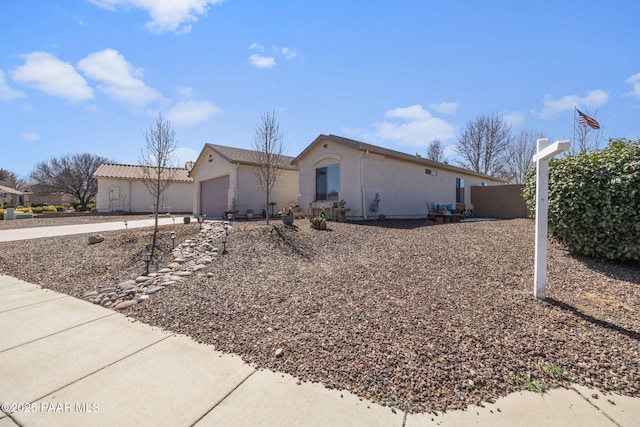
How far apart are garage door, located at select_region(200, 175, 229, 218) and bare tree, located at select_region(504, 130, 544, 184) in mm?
24687

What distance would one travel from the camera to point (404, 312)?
354 cm

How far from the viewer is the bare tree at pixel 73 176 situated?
1207 inches

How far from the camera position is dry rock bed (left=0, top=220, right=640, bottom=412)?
248cm

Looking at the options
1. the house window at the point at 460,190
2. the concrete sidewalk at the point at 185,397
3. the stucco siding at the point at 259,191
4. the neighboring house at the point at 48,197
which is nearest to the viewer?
the concrete sidewalk at the point at 185,397

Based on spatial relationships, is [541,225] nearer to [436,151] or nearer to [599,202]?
[599,202]

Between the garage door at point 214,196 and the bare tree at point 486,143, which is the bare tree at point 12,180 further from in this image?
the bare tree at point 486,143

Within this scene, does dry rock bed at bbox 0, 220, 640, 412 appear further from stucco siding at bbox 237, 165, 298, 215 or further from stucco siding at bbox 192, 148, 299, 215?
stucco siding at bbox 237, 165, 298, 215

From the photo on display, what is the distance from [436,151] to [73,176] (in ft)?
134

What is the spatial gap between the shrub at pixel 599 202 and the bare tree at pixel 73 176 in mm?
36858

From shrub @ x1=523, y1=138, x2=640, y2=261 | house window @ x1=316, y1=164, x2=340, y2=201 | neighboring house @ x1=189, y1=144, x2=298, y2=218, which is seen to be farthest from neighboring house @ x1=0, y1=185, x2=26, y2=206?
shrub @ x1=523, y1=138, x2=640, y2=261

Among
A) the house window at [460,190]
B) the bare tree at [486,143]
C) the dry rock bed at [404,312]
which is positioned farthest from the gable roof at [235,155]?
the bare tree at [486,143]

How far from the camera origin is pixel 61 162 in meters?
33.1

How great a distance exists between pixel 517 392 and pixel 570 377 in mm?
613

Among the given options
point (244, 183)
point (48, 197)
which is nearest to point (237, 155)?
point (244, 183)
